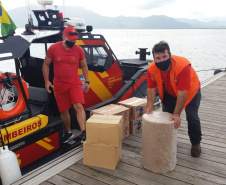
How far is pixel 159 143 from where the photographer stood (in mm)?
2877

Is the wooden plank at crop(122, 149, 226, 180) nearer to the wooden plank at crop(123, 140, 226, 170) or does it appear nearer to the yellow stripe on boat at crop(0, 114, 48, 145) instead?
the wooden plank at crop(123, 140, 226, 170)

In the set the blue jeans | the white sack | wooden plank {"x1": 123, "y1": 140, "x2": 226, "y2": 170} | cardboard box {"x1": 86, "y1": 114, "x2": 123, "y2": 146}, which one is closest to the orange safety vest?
the blue jeans

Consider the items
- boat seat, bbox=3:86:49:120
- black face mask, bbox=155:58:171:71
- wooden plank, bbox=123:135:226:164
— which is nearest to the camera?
black face mask, bbox=155:58:171:71

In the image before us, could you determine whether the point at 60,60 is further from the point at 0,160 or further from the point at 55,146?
the point at 0,160

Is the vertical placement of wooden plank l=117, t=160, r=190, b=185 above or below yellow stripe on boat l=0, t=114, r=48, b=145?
below

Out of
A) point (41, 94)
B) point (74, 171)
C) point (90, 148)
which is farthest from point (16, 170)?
point (41, 94)

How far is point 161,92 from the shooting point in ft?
10.5

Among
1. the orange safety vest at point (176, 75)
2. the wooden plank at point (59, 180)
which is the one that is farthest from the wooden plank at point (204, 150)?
the wooden plank at point (59, 180)

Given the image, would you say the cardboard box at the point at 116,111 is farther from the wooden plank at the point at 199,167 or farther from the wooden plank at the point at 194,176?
the wooden plank at the point at 194,176

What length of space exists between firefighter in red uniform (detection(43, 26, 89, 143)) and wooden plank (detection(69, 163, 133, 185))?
0.61 meters

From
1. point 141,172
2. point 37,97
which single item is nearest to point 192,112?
point 141,172

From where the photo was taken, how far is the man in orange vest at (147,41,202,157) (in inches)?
110

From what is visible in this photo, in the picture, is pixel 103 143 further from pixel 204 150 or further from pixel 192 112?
pixel 204 150

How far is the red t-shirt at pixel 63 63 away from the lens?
3.64m
